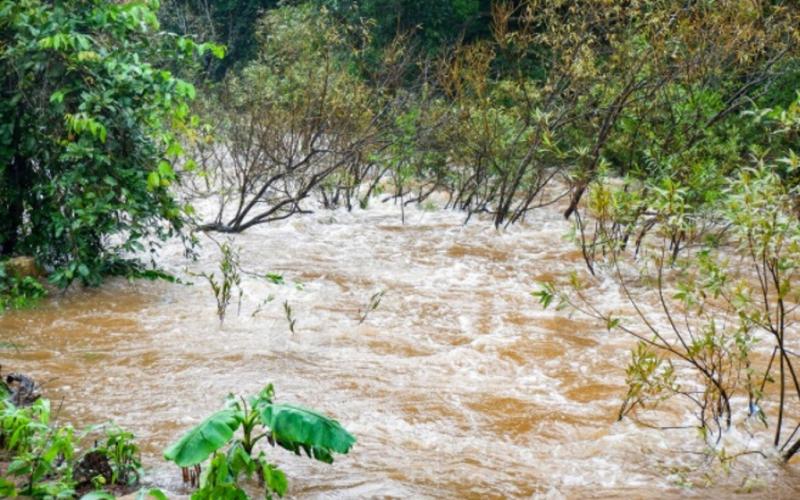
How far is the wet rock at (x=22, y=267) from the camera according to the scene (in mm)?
6409

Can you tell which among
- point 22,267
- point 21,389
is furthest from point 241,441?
point 22,267

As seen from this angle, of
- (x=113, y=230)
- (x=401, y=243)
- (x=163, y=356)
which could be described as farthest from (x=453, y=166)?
(x=163, y=356)

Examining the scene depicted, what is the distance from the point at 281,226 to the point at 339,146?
163 cm

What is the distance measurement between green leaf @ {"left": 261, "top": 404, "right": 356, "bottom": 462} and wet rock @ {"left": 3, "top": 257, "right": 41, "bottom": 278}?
4407 mm

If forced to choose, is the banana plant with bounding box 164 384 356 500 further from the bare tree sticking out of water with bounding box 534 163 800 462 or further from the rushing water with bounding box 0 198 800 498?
the bare tree sticking out of water with bounding box 534 163 800 462

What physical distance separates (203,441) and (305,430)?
13.5 inches

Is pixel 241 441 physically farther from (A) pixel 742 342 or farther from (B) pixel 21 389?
(A) pixel 742 342

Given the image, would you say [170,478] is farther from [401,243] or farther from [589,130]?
[589,130]

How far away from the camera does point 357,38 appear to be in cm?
1856

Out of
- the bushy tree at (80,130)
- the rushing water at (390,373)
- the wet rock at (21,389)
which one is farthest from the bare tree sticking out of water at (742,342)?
the bushy tree at (80,130)

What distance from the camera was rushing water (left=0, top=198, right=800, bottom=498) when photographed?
362 centimetres

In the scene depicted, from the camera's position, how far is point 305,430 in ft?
9.11

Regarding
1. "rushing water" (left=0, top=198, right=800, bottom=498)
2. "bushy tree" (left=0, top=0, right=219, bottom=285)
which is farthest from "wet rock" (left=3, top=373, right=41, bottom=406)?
"bushy tree" (left=0, top=0, right=219, bottom=285)

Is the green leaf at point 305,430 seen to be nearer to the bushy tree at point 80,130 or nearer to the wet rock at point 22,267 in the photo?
the bushy tree at point 80,130
